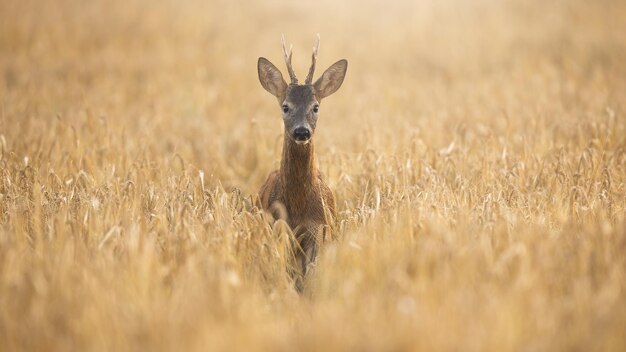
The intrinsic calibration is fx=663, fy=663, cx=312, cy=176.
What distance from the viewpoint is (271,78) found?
5934 millimetres

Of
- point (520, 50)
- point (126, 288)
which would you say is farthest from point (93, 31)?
point (126, 288)

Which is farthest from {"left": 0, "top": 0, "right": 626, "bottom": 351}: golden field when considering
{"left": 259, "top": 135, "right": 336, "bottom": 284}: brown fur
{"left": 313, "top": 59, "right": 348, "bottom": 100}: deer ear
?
{"left": 313, "top": 59, "right": 348, "bottom": 100}: deer ear

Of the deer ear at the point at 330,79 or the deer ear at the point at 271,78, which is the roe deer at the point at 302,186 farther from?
the deer ear at the point at 271,78

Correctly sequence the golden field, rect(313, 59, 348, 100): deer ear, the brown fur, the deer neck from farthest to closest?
rect(313, 59, 348, 100): deer ear
the deer neck
the brown fur
the golden field

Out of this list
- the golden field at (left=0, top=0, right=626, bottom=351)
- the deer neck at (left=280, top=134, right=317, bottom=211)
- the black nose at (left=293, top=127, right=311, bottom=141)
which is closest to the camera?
the golden field at (left=0, top=0, right=626, bottom=351)

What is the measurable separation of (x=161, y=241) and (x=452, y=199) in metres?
2.32

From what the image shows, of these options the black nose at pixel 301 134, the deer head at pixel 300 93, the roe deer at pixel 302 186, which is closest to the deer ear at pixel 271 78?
the deer head at pixel 300 93

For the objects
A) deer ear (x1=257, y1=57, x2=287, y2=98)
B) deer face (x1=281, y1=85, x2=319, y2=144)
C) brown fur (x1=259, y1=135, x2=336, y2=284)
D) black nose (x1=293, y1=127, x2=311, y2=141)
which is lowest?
brown fur (x1=259, y1=135, x2=336, y2=284)

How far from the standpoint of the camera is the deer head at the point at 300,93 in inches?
204

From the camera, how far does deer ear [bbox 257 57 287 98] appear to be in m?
5.84

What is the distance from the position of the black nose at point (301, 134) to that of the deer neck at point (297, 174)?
0.23 m

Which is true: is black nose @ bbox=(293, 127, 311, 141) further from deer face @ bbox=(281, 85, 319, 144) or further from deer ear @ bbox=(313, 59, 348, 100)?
deer ear @ bbox=(313, 59, 348, 100)

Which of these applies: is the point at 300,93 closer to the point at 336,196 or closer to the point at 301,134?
the point at 301,134

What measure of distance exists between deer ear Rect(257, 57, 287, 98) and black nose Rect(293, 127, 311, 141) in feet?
2.96
